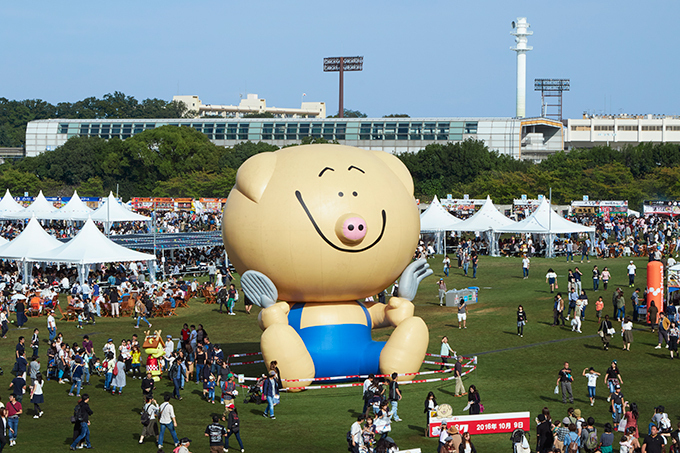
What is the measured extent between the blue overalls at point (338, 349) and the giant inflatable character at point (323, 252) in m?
0.02

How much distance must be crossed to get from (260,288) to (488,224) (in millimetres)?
29715

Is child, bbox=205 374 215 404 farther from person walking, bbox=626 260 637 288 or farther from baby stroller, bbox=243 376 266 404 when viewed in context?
person walking, bbox=626 260 637 288

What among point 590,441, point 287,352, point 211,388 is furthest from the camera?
point 211,388

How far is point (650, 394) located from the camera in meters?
20.0

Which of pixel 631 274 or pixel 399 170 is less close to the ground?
pixel 399 170

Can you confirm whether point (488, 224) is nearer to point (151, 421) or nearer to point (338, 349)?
point (338, 349)

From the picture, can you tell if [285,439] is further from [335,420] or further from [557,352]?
[557,352]

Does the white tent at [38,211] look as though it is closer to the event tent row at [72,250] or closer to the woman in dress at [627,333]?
the event tent row at [72,250]

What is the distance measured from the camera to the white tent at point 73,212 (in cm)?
5406

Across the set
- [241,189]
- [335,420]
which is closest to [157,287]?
A: [241,189]

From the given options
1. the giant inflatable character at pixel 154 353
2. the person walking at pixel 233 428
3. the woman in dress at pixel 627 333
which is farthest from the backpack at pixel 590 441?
the giant inflatable character at pixel 154 353

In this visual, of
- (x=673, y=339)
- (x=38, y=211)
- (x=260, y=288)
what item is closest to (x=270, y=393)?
(x=260, y=288)

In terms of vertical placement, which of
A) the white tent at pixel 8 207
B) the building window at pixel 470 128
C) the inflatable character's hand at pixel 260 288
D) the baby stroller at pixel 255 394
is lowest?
the baby stroller at pixel 255 394

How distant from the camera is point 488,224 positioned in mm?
46844
